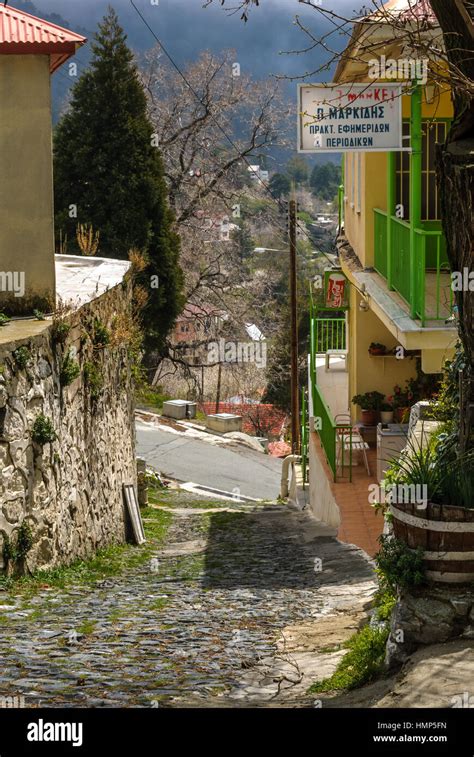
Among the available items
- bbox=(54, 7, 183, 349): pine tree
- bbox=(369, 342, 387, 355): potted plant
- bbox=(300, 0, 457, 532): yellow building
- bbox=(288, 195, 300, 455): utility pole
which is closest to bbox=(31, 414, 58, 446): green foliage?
bbox=(300, 0, 457, 532): yellow building

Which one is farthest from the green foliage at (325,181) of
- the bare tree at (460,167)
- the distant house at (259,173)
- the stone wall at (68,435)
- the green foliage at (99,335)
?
the bare tree at (460,167)

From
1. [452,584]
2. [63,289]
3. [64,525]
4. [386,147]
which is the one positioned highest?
[386,147]

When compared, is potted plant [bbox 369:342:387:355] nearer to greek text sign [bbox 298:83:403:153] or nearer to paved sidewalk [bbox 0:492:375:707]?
paved sidewalk [bbox 0:492:375:707]

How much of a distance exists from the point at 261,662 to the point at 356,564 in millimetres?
3923

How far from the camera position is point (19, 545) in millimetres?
9625

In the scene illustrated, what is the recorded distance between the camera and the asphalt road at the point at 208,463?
25953 millimetres

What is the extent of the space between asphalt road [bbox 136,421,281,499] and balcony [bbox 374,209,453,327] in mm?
11235

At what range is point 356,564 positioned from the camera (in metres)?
10.6

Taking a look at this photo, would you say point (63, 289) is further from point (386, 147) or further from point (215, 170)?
point (215, 170)

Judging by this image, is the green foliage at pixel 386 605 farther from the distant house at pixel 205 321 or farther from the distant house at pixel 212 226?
the distant house at pixel 212 226

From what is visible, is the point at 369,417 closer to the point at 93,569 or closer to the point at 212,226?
the point at 93,569

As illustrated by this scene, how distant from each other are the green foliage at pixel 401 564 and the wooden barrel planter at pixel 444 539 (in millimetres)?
50

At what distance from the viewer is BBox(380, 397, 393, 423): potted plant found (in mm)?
15719
